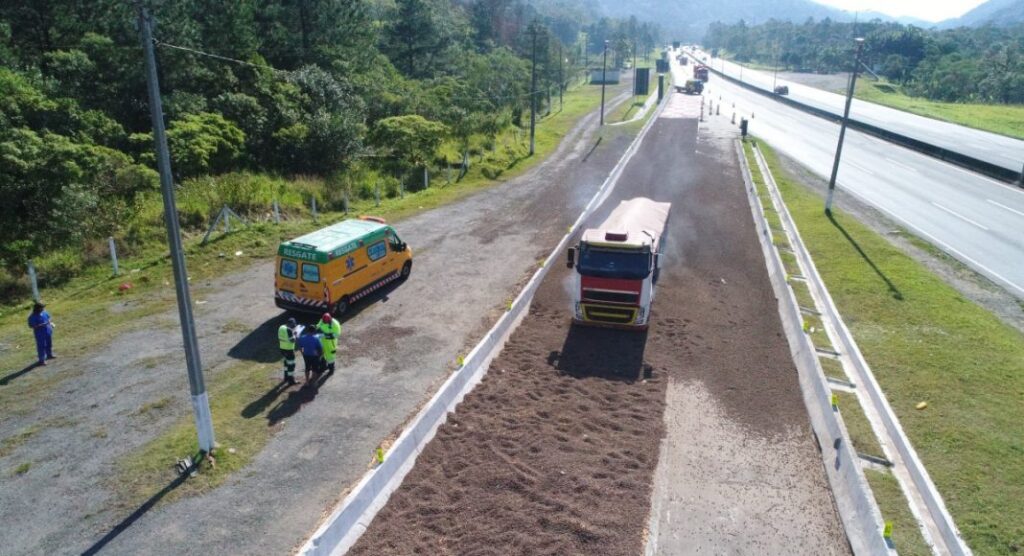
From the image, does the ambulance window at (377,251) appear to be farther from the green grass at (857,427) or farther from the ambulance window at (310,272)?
the green grass at (857,427)

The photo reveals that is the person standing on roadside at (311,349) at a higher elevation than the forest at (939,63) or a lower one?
lower

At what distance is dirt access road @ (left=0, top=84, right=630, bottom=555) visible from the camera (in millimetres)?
9391

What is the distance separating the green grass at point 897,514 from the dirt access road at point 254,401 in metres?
8.74

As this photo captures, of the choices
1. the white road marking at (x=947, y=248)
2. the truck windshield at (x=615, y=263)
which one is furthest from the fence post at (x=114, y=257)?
the white road marking at (x=947, y=248)

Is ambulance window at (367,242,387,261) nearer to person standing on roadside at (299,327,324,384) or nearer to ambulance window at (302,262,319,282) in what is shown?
ambulance window at (302,262,319,282)

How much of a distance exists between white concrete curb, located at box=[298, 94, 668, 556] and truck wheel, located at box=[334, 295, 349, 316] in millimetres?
4527

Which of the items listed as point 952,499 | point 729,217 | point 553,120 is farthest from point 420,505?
point 553,120

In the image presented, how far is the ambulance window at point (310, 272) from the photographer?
54.6ft

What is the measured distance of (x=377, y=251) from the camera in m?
19.3

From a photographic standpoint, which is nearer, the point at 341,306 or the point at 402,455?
the point at 402,455

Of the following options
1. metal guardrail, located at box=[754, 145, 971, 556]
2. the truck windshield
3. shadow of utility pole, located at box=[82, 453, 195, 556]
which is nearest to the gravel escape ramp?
metal guardrail, located at box=[754, 145, 971, 556]

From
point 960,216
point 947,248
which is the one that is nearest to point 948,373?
point 947,248

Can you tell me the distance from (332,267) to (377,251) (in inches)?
99.2

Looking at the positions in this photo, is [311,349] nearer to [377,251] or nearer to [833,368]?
[377,251]
